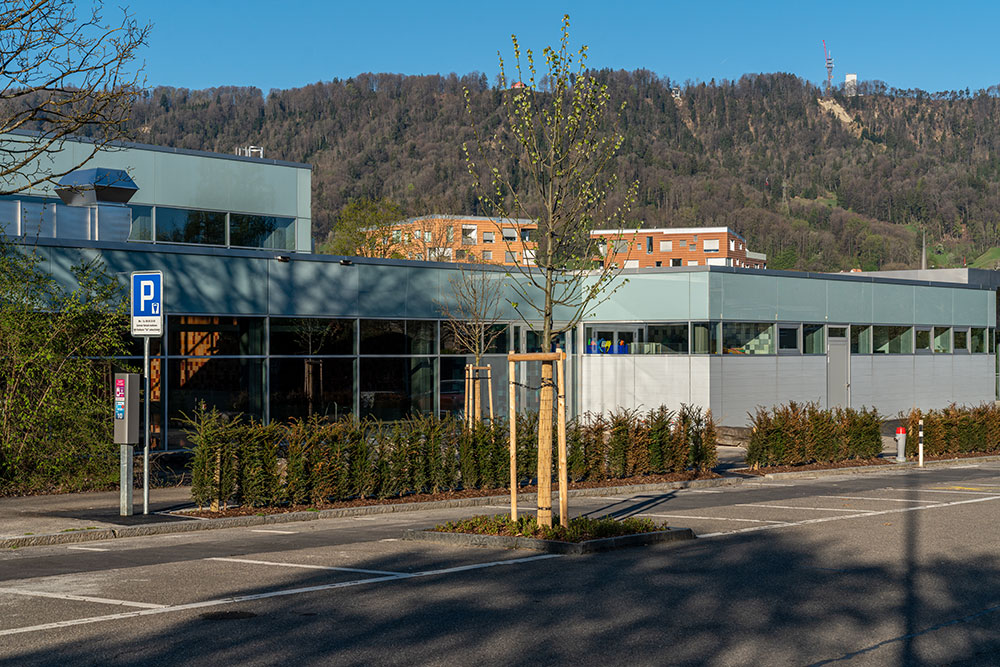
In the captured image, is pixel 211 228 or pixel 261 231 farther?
pixel 261 231

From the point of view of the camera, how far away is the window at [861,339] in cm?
3794

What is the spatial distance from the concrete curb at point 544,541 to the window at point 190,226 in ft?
61.0

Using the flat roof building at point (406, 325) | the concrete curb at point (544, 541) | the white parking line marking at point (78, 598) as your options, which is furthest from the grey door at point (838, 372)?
the white parking line marking at point (78, 598)

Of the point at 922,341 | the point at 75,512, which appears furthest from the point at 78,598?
the point at 922,341

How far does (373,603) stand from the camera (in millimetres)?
9383

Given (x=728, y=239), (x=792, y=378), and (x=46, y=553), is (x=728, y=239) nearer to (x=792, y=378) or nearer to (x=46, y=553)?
(x=792, y=378)

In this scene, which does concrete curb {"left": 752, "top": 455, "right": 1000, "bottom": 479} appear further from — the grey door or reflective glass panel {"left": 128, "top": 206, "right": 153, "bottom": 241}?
reflective glass panel {"left": 128, "top": 206, "right": 153, "bottom": 241}

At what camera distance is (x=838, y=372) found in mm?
37344

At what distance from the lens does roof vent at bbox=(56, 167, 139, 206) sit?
85.5ft

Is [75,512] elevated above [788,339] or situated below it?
below

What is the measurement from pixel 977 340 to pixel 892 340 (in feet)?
20.3

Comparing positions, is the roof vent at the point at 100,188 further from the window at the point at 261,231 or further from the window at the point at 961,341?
the window at the point at 961,341

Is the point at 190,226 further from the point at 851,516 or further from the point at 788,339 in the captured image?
the point at 851,516

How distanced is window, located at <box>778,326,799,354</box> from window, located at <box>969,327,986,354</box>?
1122 cm
